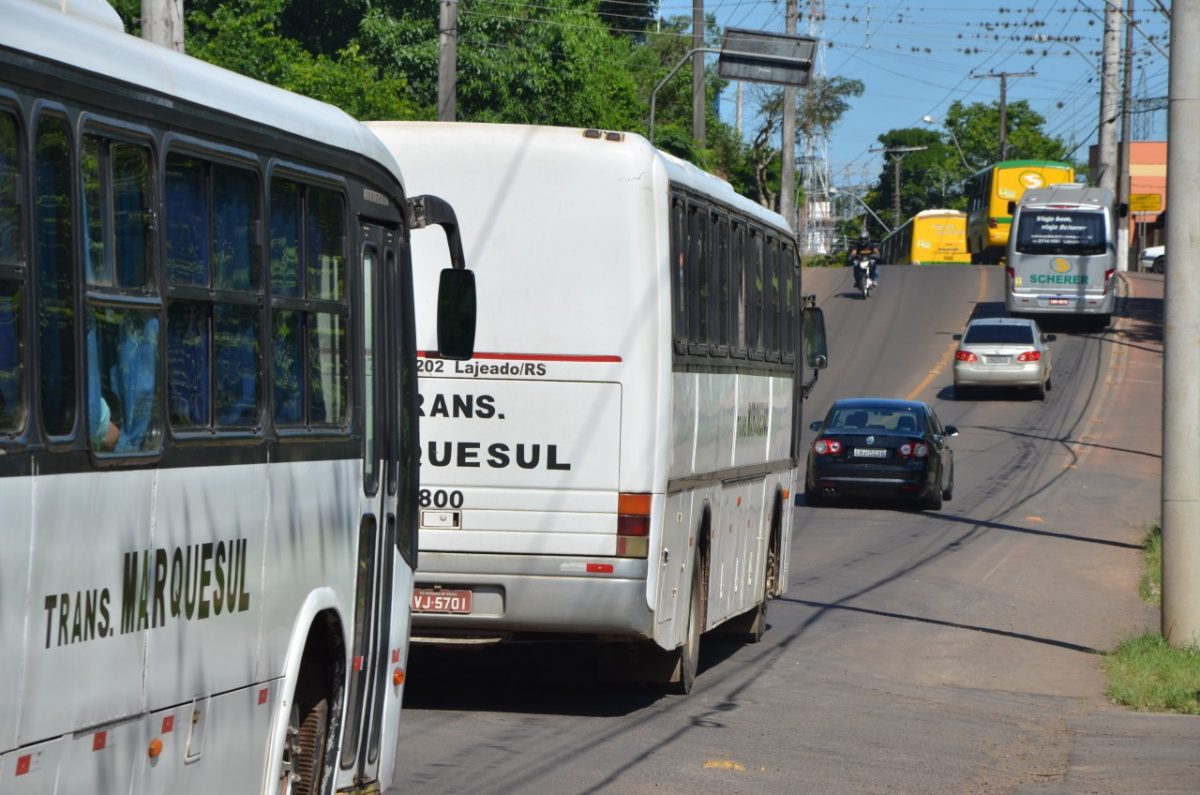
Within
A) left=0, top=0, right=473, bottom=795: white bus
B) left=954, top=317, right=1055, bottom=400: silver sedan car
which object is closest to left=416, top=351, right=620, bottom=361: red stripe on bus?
left=0, top=0, right=473, bottom=795: white bus

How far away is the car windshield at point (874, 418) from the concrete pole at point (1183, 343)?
1335 centimetres

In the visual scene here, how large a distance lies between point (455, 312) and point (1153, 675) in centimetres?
732

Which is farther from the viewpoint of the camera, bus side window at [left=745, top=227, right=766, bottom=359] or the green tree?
the green tree

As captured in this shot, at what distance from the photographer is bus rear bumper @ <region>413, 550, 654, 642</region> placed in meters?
11.1

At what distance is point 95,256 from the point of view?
17.6 feet

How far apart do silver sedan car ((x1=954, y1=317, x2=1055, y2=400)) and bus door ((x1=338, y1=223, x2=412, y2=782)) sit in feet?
116

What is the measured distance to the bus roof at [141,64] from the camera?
5043 mm

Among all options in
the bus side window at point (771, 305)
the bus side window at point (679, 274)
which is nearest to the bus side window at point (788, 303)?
the bus side window at point (771, 305)

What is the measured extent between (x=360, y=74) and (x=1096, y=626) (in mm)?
26202

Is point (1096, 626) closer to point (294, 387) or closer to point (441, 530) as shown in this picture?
point (441, 530)

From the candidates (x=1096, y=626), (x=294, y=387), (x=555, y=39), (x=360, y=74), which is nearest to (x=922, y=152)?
(x=555, y=39)

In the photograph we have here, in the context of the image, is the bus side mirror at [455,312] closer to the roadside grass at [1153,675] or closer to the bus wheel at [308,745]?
the bus wheel at [308,745]

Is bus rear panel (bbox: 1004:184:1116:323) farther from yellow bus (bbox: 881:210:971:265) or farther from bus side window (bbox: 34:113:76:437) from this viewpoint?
bus side window (bbox: 34:113:76:437)

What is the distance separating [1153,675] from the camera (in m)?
13.8
